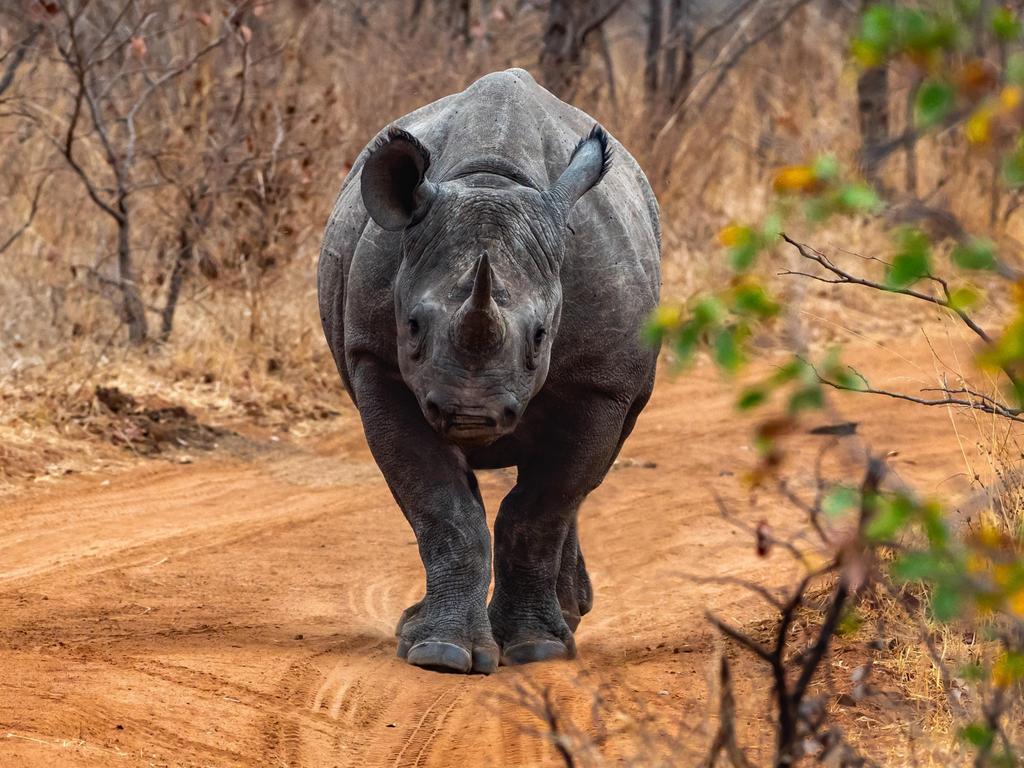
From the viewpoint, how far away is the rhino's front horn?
493cm

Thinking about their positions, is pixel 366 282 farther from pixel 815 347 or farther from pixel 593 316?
pixel 815 347

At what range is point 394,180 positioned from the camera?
18.5 ft

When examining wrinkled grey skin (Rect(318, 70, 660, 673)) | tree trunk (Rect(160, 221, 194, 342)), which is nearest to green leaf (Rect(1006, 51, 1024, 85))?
wrinkled grey skin (Rect(318, 70, 660, 673))

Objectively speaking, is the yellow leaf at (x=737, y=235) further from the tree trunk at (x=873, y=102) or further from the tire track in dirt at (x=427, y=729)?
the tree trunk at (x=873, y=102)

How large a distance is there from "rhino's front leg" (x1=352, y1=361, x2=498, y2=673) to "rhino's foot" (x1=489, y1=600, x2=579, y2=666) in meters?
0.21

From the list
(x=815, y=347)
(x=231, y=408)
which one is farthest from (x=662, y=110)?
(x=231, y=408)

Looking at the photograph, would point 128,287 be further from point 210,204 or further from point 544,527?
point 544,527

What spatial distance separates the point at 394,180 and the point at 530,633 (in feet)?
5.61

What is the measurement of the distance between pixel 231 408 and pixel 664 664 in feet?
16.9

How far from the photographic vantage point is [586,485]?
6113mm

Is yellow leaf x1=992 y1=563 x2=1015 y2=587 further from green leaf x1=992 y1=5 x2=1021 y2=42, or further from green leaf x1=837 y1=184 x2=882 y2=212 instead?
green leaf x1=992 y1=5 x2=1021 y2=42

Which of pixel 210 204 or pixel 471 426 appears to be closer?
pixel 471 426

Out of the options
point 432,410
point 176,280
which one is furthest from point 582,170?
point 176,280

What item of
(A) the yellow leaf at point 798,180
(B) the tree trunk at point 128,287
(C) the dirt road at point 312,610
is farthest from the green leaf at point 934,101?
(B) the tree trunk at point 128,287
